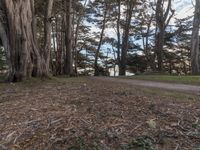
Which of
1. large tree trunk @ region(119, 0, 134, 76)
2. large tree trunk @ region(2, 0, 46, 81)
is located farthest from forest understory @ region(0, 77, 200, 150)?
large tree trunk @ region(119, 0, 134, 76)

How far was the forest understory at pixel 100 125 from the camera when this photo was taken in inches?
149

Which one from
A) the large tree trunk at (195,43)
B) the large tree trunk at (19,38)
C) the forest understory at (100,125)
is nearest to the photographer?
the forest understory at (100,125)

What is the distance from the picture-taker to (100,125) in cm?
430

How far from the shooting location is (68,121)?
14.6ft

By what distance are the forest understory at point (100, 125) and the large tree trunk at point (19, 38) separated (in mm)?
4749

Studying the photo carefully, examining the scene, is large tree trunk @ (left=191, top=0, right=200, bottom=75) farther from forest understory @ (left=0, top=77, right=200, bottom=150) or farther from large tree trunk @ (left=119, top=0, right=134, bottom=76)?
forest understory @ (left=0, top=77, right=200, bottom=150)

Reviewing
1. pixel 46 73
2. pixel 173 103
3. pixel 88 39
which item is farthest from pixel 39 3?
pixel 88 39

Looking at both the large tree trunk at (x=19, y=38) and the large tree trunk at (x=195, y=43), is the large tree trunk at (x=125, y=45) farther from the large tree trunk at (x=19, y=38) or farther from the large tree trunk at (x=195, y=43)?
the large tree trunk at (x=19, y=38)

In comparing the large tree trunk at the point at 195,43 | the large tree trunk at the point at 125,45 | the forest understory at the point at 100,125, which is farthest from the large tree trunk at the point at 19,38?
the large tree trunk at the point at 125,45

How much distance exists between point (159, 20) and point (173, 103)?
18.4 m

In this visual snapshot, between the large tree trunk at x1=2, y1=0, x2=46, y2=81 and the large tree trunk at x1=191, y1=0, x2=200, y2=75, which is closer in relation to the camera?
the large tree trunk at x1=2, y1=0, x2=46, y2=81

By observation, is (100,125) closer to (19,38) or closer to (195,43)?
(19,38)

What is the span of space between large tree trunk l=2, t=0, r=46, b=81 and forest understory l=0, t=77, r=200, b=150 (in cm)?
475

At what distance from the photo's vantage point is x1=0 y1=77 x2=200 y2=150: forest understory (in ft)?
12.4
